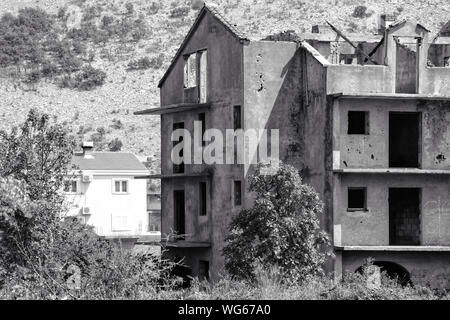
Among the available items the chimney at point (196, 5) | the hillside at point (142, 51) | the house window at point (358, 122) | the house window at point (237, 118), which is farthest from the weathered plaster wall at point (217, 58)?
the chimney at point (196, 5)

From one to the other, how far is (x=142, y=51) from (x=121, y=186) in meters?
24.3

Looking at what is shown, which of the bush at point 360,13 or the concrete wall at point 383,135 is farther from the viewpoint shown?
the bush at point 360,13

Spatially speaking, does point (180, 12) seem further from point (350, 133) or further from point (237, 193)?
point (350, 133)

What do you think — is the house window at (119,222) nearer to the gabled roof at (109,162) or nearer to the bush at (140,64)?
the gabled roof at (109,162)

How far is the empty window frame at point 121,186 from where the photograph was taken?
86.9 meters

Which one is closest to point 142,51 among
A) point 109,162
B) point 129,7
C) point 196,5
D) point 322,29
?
point 196,5

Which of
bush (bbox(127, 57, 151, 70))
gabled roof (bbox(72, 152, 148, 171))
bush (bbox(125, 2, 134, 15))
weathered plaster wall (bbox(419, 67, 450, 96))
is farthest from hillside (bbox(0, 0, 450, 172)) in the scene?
weathered plaster wall (bbox(419, 67, 450, 96))

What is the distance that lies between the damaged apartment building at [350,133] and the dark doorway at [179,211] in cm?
240

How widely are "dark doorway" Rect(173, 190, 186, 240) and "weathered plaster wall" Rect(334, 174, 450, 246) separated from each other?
908cm

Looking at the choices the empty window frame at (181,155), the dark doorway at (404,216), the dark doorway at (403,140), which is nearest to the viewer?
the dark doorway at (404,216)

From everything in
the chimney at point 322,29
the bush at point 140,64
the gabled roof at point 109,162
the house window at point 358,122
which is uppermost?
the bush at point 140,64

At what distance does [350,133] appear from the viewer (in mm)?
49656

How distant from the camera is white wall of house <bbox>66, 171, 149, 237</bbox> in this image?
85.8m
